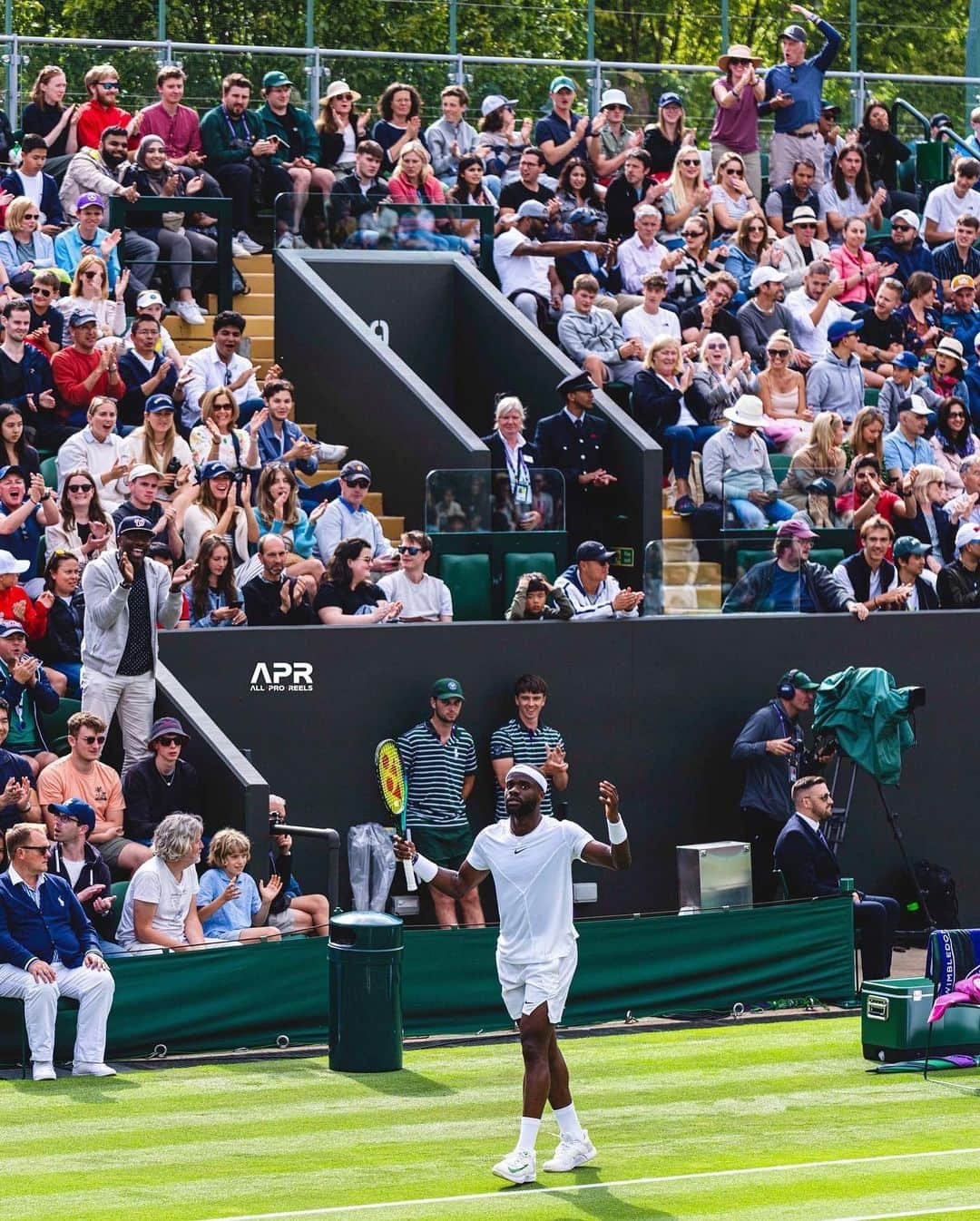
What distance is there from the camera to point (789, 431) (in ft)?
71.2

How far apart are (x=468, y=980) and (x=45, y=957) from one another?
3.20 m

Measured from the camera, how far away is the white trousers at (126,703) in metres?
16.5

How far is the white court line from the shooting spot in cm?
1070

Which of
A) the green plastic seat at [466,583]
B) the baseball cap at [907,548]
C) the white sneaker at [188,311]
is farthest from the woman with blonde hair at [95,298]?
the baseball cap at [907,548]

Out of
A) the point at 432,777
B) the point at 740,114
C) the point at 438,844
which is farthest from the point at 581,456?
the point at 740,114

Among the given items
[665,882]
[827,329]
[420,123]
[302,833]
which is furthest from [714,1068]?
[420,123]

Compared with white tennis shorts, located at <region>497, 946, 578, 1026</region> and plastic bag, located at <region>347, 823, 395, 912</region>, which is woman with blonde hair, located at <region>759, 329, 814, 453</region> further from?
white tennis shorts, located at <region>497, 946, 578, 1026</region>

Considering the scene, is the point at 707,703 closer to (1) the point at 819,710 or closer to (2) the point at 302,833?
(1) the point at 819,710

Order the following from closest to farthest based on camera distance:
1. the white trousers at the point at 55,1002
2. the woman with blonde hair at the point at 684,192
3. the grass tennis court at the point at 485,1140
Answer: the grass tennis court at the point at 485,1140 < the white trousers at the point at 55,1002 < the woman with blonde hair at the point at 684,192

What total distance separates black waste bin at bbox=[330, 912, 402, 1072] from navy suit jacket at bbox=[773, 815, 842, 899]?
4451 millimetres

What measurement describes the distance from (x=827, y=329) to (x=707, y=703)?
5.24m

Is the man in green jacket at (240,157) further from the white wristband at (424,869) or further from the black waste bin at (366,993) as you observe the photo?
the white wristband at (424,869)

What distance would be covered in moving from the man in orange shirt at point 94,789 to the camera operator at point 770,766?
5.41 meters

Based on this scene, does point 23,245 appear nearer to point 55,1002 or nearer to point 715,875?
point 715,875
